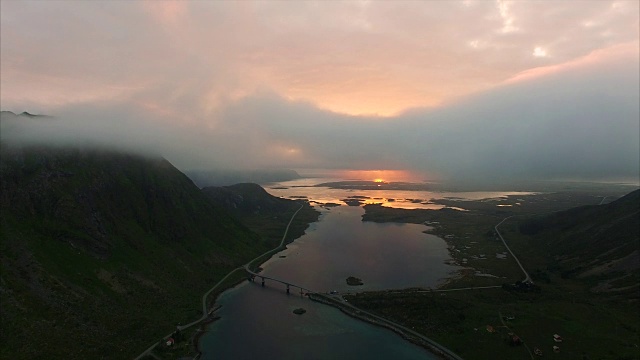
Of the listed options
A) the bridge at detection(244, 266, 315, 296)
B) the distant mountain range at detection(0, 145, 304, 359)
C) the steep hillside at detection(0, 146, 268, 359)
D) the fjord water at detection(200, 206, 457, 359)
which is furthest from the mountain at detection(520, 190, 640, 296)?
the distant mountain range at detection(0, 145, 304, 359)

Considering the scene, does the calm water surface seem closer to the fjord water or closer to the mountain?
the fjord water

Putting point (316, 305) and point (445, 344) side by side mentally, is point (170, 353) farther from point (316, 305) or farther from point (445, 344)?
point (445, 344)

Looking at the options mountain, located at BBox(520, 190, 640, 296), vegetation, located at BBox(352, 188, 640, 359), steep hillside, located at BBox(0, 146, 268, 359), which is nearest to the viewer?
steep hillside, located at BBox(0, 146, 268, 359)

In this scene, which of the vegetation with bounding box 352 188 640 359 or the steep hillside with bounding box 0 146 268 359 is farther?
the vegetation with bounding box 352 188 640 359

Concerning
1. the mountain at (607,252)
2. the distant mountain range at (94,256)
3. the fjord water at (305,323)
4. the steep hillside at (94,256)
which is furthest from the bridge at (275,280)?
the mountain at (607,252)

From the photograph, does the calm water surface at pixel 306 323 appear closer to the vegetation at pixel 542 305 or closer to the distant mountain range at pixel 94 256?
the vegetation at pixel 542 305

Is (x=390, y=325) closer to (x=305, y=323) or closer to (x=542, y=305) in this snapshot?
(x=305, y=323)

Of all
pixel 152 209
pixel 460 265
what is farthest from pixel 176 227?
pixel 460 265
